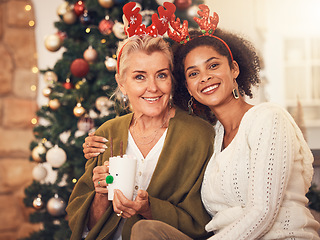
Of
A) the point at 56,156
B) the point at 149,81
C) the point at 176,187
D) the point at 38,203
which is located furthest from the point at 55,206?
the point at 149,81

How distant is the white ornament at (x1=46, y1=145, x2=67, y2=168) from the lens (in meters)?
2.59

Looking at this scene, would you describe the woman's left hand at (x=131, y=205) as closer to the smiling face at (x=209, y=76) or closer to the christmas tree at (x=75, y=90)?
the smiling face at (x=209, y=76)

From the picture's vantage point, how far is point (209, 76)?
164 cm

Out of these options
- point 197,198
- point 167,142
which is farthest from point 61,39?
point 197,198

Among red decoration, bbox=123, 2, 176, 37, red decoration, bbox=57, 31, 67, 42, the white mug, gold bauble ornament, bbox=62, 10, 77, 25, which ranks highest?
gold bauble ornament, bbox=62, 10, 77, 25

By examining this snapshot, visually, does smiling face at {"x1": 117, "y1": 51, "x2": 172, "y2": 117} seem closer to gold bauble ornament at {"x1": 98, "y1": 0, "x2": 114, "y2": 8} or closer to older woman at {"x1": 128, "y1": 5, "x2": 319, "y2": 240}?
older woman at {"x1": 128, "y1": 5, "x2": 319, "y2": 240}

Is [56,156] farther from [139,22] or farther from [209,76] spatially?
[209,76]

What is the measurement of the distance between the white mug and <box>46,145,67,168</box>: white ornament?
1.25 metres

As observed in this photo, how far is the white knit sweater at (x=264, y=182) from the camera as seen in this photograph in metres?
1.37

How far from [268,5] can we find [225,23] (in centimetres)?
78

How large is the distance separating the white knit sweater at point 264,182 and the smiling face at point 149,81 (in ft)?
1.33

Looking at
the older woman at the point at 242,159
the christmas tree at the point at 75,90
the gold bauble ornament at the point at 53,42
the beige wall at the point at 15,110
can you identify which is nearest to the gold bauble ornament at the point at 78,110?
the christmas tree at the point at 75,90

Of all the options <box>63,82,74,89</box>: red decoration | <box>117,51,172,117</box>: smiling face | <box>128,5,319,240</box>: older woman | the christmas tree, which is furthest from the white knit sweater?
<box>63,82,74,89</box>: red decoration

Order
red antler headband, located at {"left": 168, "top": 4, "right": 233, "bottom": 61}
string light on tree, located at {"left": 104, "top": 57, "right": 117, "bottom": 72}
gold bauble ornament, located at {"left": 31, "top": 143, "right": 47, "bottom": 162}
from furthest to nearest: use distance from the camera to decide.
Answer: gold bauble ornament, located at {"left": 31, "top": 143, "right": 47, "bottom": 162} < string light on tree, located at {"left": 104, "top": 57, "right": 117, "bottom": 72} < red antler headband, located at {"left": 168, "top": 4, "right": 233, "bottom": 61}
